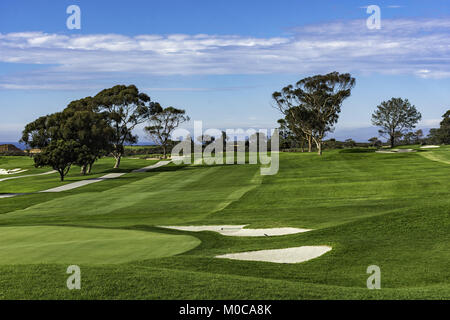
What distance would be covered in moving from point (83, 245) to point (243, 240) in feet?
19.9

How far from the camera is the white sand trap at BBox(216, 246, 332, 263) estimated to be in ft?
45.9

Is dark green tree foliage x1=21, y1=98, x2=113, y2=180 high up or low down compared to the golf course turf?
up

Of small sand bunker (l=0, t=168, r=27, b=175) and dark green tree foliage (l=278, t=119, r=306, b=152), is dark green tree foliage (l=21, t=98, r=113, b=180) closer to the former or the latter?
small sand bunker (l=0, t=168, r=27, b=175)

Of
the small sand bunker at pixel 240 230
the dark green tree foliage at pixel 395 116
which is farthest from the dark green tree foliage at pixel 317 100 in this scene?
the small sand bunker at pixel 240 230

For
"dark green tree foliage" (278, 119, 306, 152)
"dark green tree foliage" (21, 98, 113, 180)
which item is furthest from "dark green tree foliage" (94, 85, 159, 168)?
"dark green tree foliage" (278, 119, 306, 152)

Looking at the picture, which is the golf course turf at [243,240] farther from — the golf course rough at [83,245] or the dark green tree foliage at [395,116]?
the dark green tree foliage at [395,116]

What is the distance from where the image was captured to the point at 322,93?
3051 inches

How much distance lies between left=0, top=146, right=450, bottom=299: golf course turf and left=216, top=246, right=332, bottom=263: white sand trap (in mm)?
447

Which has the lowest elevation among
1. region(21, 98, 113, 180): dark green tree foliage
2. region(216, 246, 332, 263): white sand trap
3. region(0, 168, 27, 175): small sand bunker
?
region(0, 168, 27, 175): small sand bunker

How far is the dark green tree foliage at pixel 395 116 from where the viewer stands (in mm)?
92375

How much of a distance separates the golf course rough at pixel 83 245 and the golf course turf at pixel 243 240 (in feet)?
0.19
